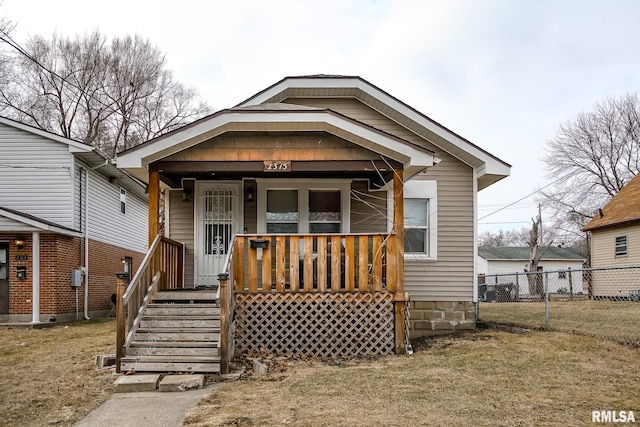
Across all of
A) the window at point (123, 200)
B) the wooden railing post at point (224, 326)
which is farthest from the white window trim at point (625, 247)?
the window at point (123, 200)

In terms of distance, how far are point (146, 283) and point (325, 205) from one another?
12.1ft

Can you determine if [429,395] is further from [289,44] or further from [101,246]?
[289,44]

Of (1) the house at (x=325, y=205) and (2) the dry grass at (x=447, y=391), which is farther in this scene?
(1) the house at (x=325, y=205)

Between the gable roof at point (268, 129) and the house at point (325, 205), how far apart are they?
16 millimetres

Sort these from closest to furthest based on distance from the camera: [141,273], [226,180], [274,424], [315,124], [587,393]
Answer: [274,424] < [587,393] < [141,273] < [315,124] < [226,180]

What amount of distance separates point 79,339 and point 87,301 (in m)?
4.90

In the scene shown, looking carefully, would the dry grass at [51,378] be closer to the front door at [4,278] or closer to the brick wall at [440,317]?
the front door at [4,278]

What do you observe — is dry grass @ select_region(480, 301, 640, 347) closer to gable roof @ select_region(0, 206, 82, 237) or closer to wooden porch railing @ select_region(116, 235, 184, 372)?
wooden porch railing @ select_region(116, 235, 184, 372)

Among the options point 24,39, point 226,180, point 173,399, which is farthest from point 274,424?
point 24,39

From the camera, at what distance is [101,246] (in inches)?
629

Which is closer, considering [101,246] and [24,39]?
[101,246]

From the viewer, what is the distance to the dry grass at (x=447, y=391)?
466 centimetres

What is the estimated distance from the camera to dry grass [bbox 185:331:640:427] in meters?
4.66

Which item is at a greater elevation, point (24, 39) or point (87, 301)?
point (24, 39)
